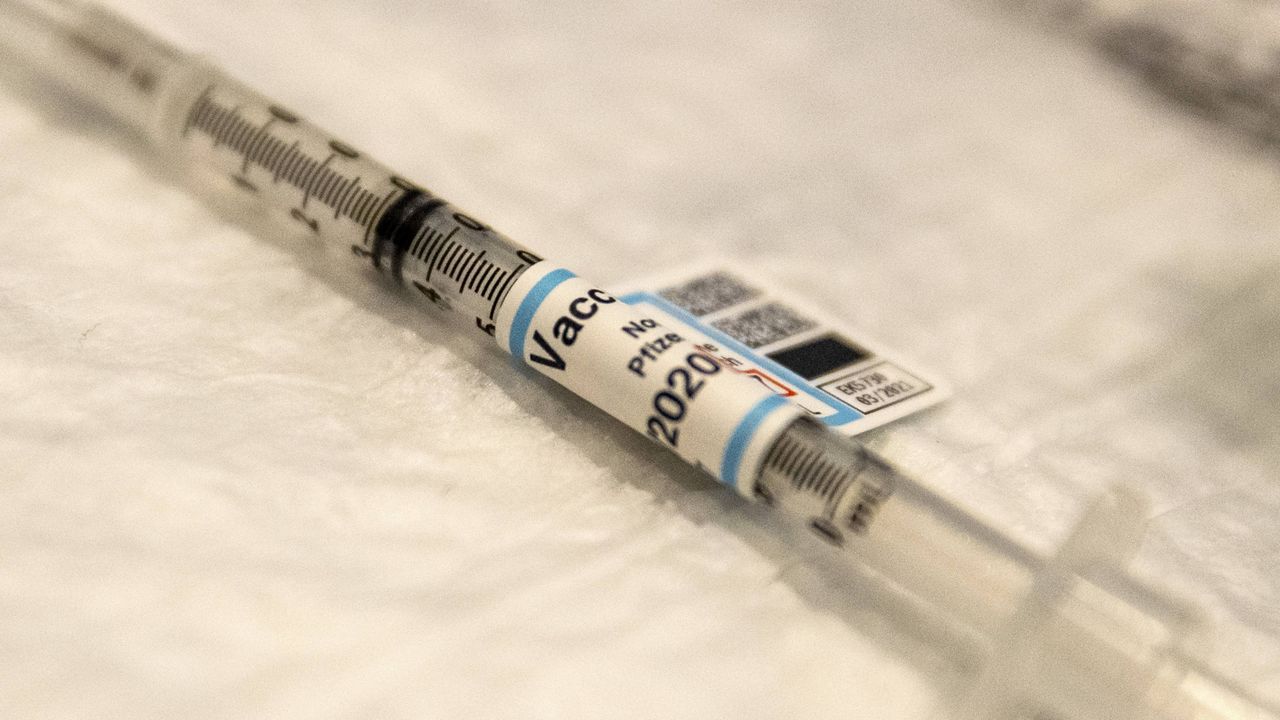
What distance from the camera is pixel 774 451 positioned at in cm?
65

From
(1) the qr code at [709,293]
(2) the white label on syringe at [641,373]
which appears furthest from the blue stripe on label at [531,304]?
(1) the qr code at [709,293]

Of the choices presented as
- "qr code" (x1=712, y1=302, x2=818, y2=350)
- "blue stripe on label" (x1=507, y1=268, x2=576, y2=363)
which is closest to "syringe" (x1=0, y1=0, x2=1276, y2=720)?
"blue stripe on label" (x1=507, y1=268, x2=576, y2=363)

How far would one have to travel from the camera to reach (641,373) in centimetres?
67

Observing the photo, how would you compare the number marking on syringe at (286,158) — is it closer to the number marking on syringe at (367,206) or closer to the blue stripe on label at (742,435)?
the number marking on syringe at (367,206)

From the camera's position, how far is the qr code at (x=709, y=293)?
83 cm

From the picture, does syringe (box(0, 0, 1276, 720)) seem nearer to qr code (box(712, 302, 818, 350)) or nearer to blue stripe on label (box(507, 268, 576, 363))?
blue stripe on label (box(507, 268, 576, 363))

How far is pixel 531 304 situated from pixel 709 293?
18 centimetres

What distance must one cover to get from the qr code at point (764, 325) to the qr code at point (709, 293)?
2 centimetres

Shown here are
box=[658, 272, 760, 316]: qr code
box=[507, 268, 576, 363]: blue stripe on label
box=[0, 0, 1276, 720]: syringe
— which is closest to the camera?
box=[0, 0, 1276, 720]: syringe

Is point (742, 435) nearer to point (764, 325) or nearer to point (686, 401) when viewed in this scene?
point (686, 401)

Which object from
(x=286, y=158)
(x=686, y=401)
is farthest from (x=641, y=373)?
(x=286, y=158)

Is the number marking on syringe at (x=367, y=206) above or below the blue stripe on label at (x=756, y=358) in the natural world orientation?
below

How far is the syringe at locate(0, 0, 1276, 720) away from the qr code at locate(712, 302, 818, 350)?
12 centimetres

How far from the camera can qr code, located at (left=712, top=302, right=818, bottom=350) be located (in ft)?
2.64
